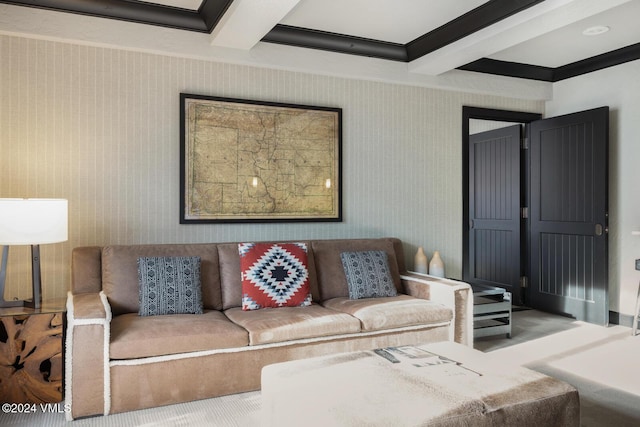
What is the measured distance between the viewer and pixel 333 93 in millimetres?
4254

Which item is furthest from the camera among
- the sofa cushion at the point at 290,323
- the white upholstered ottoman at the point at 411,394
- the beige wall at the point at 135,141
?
the beige wall at the point at 135,141

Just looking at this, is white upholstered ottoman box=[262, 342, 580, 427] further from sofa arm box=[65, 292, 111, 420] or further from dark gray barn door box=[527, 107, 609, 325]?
dark gray barn door box=[527, 107, 609, 325]

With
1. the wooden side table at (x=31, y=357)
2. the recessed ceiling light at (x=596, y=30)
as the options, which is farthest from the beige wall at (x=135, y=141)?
the recessed ceiling light at (x=596, y=30)

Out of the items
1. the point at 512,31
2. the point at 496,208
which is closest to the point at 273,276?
the point at 512,31

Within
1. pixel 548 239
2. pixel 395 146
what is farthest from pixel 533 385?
pixel 548 239

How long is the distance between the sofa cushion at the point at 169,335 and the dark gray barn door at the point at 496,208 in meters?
3.14

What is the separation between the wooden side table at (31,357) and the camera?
2578 millimetres

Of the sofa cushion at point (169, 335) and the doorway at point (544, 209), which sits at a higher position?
the doorway at point (544, 209)

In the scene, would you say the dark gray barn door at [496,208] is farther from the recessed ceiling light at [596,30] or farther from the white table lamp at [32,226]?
the white table lamp at [32,226]

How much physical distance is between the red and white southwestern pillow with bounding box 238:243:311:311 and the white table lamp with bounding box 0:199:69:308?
1.17m

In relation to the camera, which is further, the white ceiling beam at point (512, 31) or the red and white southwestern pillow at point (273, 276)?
the red and white southwestern pillow at point (273, 276)

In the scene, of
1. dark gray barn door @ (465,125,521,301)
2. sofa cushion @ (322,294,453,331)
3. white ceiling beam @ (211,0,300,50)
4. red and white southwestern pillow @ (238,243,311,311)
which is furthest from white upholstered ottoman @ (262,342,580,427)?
dark gray barn door @ (465,125,521,301)

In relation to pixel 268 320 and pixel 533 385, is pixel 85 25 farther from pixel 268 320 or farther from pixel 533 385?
pixel 533 385

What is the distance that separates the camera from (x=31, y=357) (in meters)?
2.61
